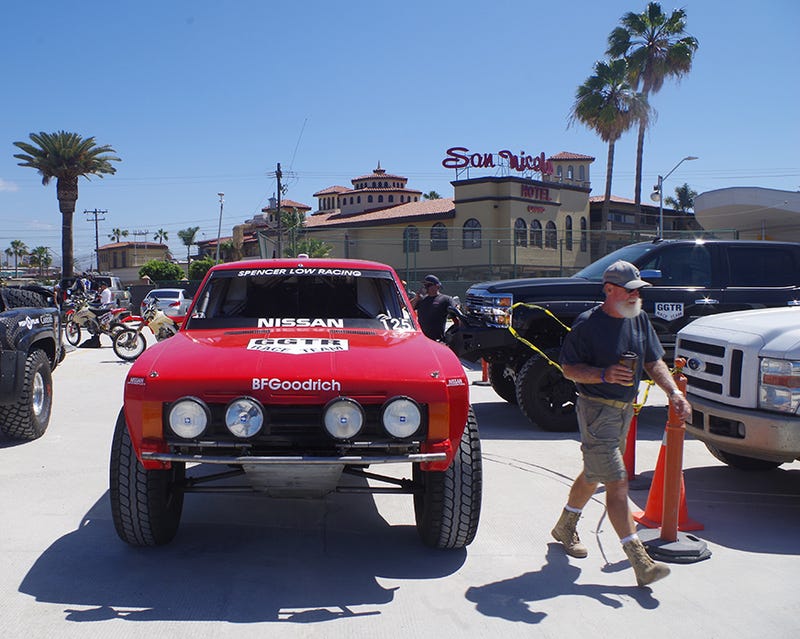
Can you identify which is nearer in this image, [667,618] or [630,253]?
[667,618]

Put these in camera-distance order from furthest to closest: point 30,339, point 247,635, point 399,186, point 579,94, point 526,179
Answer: point 399,186, point 526,179, point 579,94, point 30,339, point 247,635

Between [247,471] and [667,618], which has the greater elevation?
[247,471]

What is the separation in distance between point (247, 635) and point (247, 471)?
788 mm

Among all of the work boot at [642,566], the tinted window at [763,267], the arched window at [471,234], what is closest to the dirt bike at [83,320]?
the tinted window at [763,267]

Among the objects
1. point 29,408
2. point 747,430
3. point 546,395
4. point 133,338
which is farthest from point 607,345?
point 133,338

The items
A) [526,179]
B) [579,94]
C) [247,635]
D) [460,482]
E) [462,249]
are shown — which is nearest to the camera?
[247,635]

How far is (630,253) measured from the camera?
8.98 meters

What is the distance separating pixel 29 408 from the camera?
285 inches

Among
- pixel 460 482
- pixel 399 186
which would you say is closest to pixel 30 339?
pixel 460 482

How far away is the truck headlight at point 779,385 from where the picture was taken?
5043 mm

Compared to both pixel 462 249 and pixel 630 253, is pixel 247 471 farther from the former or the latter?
pixel 462 249

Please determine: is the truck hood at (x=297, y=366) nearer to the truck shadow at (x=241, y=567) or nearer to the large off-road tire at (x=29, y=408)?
the truck shadow at (x=241, y=567)

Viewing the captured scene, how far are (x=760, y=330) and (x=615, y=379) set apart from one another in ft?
6.34

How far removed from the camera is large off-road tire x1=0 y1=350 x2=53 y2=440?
719 cm
